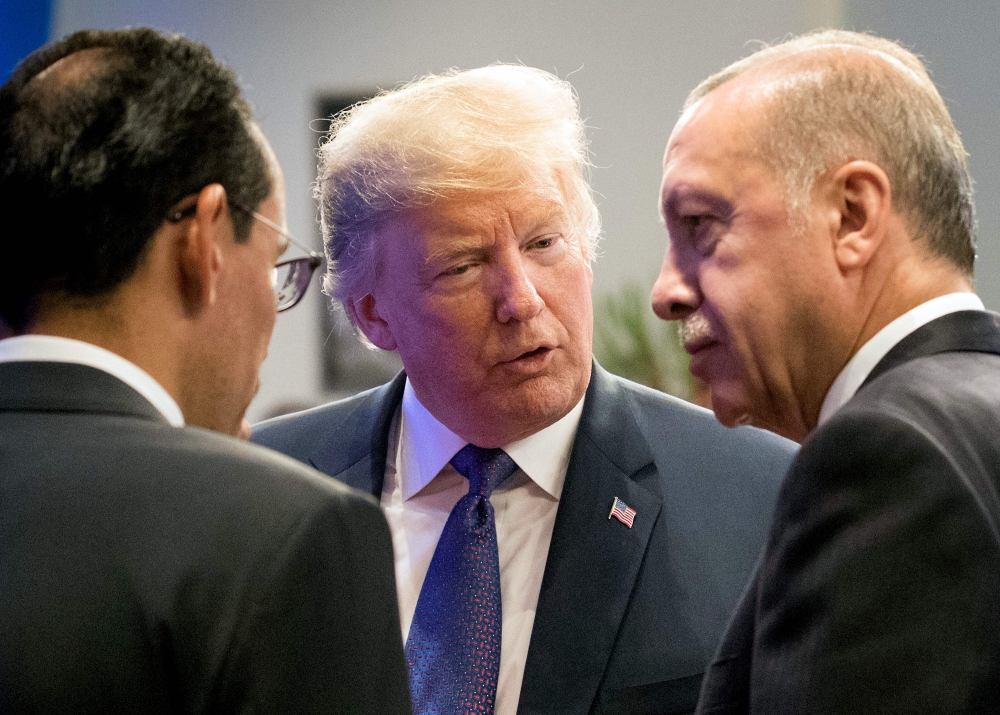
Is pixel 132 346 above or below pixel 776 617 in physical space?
above

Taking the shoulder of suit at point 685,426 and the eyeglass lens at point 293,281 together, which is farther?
the shoulder of suit at point 685,426

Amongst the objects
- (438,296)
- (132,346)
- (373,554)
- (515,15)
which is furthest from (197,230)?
(515,15)

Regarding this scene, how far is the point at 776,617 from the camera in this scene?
3.41 feet

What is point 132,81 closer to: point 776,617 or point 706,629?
point 776,617

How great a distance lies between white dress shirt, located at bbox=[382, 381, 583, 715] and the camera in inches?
69.2

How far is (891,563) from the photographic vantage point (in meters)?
0.95

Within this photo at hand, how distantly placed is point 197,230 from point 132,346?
143 mm

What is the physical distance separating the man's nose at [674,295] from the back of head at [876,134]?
0.22 m

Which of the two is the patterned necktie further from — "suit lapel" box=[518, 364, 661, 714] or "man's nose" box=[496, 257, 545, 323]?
"man's nose" box=[496, 257, 545, 323]

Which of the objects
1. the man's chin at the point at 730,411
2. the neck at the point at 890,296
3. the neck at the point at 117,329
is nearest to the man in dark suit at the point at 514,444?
the man's chin at the point at 730,411

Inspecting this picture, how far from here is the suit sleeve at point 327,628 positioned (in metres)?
0.92

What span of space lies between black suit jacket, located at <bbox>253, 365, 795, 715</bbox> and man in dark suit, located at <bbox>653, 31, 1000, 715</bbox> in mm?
381

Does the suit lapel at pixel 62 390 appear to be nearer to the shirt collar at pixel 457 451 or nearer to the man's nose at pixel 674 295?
the man's nose at pixel 674 295

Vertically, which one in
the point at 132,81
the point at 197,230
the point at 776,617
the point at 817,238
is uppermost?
the point at 132,81
